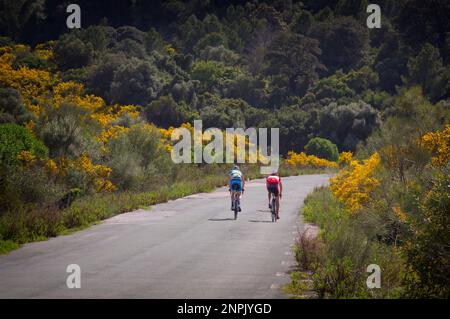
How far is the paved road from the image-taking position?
10.8 m

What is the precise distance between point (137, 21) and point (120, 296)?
405 ft

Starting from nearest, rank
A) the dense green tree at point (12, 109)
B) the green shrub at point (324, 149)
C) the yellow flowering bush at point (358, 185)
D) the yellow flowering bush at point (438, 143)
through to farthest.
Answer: the yellow flowering bush at point (358, 185)
the yellow flowering bush at point (438, 143)
the dense green tree at point (12, 109)
the green shrub at point (324, 149)

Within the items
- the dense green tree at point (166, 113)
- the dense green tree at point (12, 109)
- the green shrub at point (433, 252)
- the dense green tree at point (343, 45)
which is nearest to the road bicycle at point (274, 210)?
the green shrub at point (433, 252)

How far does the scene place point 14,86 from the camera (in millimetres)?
64688

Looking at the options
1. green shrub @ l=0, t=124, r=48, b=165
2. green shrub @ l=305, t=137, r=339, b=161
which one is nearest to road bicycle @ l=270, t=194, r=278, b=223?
green shrub @ l=0, t=124, r=48, b=165

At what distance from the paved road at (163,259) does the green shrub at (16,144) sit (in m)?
4.95

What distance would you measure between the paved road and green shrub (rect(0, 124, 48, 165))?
4947mm

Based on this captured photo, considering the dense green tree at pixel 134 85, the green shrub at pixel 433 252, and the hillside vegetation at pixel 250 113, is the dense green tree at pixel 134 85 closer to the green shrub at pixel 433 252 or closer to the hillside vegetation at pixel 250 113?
the hillside vegetation at pixel 250 113

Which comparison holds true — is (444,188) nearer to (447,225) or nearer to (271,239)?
(447,225)

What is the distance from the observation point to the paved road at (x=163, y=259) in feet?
35.4

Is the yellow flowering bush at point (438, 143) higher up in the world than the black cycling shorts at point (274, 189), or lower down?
higher up

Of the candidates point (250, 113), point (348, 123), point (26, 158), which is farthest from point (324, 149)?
point (26, 158)

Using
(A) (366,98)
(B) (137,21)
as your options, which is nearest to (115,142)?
(A) (366,98)

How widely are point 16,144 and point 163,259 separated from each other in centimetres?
1350
